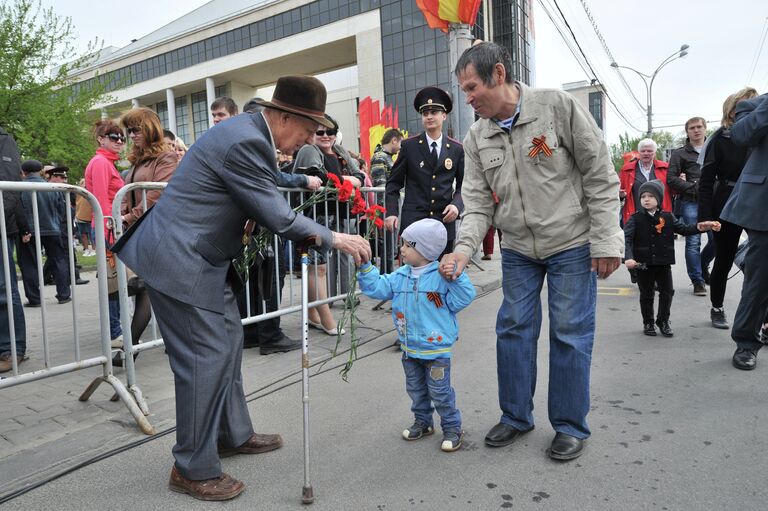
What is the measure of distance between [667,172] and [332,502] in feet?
22.5

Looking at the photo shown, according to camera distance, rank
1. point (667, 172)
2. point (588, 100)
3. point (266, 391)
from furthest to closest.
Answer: point (588, 100)
point (667, 172)
point (266, 391)

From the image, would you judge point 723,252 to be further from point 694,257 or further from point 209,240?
point 209,240

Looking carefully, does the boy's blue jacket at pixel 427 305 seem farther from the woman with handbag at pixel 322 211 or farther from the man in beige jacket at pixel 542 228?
the woman with handbag at pixel 322 211

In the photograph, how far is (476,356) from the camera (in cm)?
452

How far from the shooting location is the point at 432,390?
294 cm

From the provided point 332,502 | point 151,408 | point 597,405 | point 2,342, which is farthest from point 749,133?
point 2,342

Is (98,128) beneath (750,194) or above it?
above

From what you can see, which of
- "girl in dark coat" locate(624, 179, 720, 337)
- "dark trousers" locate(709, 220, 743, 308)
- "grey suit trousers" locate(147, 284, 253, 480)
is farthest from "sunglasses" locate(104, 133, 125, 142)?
"dark trousers" locate(709, 220, 743, 308)

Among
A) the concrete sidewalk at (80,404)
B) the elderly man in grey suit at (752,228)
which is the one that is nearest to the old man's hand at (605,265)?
the elderly man in grey suit at (752,228)

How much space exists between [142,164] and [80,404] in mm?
1960

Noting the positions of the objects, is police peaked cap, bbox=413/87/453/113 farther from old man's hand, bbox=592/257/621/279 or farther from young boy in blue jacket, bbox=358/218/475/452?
old man's hand, bbox=592/257/621/279

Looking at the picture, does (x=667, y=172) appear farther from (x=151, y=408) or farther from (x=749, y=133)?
(x=151, y=408)

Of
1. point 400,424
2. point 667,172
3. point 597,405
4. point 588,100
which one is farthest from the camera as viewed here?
point 588,100

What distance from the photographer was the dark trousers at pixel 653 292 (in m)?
5.15
